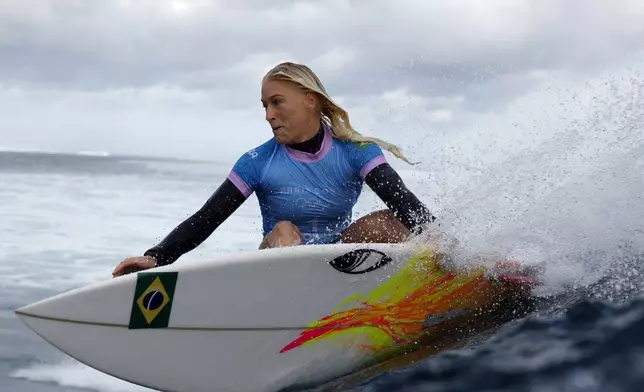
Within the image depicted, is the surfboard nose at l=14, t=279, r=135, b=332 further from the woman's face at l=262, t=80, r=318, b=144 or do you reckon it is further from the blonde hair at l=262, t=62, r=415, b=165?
the blonde hair at l=262, t=62, r=415, b=165

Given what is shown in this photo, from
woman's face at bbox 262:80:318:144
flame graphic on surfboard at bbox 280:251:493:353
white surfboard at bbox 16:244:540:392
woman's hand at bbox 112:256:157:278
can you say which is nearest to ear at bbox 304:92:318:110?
woman's face at bbox 262:80:318:144

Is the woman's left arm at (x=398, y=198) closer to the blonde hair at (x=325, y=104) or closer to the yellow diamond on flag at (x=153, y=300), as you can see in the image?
the blonde hair at (x=325, y=104)

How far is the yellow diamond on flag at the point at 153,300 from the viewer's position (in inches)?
115

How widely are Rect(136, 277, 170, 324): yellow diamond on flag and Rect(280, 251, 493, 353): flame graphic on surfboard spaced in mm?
547

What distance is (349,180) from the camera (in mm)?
3531

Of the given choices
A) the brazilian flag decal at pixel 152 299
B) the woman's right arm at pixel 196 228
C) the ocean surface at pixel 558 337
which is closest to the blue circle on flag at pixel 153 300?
the brazilian flag decal at pixel 152 299

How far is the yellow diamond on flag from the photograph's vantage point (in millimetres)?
2924

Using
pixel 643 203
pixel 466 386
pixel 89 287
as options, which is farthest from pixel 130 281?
pixel 643 203

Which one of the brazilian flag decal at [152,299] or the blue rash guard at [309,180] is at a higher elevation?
the blue rash guard at [309,180]

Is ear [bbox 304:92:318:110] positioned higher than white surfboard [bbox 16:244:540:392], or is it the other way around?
ear [bbox 304:92:318:110]

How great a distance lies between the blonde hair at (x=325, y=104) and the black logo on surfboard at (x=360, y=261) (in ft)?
2.03

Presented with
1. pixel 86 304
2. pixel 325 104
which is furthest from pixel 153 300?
pixel 325 104

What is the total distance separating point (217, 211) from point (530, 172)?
4.81ft

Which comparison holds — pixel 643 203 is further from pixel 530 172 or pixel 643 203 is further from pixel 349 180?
pixel 349 180
